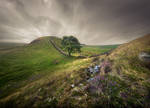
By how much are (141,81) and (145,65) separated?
3.07 meters

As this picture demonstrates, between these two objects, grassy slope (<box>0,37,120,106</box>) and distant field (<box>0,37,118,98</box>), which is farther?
distant field (<box>0,37,118,98</box>)

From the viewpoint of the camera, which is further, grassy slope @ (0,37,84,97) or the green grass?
the green grass

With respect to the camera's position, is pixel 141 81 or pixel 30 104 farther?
pixel 30 104

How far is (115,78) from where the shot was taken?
7.20 meters

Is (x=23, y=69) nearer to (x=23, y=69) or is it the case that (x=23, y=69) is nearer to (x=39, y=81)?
(x=23, y=69)

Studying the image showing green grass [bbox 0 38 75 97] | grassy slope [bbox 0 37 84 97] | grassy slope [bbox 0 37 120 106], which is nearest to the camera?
grassy slope [bbox 0 37 120 106]

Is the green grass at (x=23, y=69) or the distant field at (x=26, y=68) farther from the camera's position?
the green grass at (x=23, y=69)

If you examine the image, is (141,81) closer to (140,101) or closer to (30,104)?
(140,101)

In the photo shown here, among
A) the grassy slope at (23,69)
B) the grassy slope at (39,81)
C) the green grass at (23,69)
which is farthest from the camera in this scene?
the green grass at (23,69)

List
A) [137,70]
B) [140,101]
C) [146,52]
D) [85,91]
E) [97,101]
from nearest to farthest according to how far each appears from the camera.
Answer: [140,101]
[97,101]
[85,91]
[137,70]
[146,52]

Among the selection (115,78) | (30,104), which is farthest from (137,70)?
(30,104)

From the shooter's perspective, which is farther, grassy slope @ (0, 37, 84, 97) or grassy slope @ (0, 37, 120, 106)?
grassy slope @ (0, 37, 84, 97)

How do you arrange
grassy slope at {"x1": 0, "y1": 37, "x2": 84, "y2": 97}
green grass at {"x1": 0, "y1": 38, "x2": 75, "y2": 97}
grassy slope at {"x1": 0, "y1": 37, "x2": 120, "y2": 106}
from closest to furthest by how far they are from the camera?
grassy slope at {"x1": 0, "y1": 37, "x2": 120, "y2": 106}
grassy slope at {"x1": 0, "y1": 37, "x2": 84, "y2": 97}
green grass at {"x1": 0, "y1": 38, "x2": 75, "y2": 97}

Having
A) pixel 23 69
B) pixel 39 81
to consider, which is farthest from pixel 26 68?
pixel 39 81
